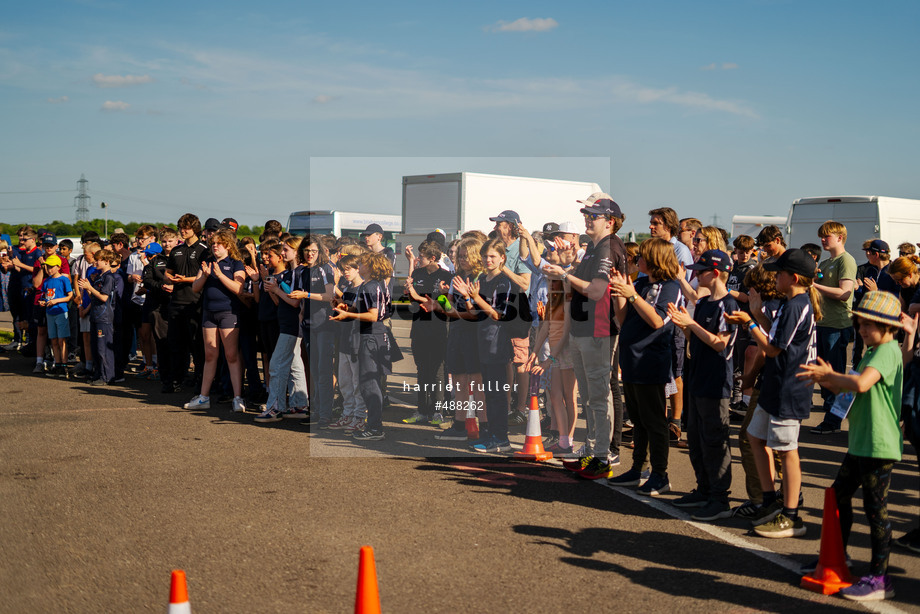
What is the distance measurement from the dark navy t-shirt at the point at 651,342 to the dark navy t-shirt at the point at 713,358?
26 centimetres

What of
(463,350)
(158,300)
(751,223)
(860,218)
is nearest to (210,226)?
(158,300)

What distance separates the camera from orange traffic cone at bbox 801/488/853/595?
178 inches

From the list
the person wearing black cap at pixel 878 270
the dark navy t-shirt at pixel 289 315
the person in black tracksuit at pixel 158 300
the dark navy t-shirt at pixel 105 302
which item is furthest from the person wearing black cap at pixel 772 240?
the dark navy t-shirt at pixel 105 302

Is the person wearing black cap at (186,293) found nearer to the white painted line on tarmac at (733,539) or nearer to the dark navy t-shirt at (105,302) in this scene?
the dark navy t-shirt at (105,302)

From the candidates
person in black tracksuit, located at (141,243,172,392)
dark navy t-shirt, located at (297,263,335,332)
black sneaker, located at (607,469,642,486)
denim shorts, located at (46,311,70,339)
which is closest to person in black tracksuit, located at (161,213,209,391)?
person in black tracksuit, located at (141,243,172,392)

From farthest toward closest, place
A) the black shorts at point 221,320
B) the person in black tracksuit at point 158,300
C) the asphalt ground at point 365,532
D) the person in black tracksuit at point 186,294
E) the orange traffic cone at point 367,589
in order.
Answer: the person in black tracksuit at point 158,300
the person in black tracksuit at point 186,294
the black shorts at point 221,320
the asphalt ground at point 365,532
the orange traffic cone at point 367,589

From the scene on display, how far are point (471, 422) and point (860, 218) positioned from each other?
13.5 m

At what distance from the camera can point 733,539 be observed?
5.44 metres

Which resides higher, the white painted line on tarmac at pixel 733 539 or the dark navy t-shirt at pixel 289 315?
the dark navy t-shirt at pixel 289 315

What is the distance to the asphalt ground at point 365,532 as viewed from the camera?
14.7ft

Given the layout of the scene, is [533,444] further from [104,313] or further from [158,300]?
[104,313]

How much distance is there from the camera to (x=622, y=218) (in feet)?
23.2

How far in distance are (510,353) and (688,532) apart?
2.95 metres

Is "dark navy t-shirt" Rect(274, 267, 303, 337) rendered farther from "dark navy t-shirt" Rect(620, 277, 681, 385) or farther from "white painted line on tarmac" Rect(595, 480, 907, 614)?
"dark navy t-shirt" Rect(620, 277, 681, 385)
